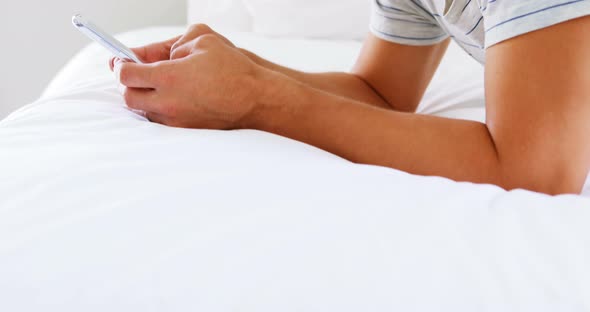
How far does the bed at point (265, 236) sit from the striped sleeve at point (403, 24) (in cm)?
44

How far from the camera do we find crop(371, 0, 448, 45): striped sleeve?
0.90 m

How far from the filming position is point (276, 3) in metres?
1.73

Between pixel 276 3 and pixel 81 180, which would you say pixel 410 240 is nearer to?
pixel 81 180

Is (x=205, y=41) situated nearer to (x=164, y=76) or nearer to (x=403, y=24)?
(x=164, y=76)

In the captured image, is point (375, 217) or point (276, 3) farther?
point (276, 3)

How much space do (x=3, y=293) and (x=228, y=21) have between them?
1620 millimetres

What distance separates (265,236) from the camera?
0.40 metres

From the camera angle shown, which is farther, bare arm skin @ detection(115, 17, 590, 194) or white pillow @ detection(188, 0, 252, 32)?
white pillow @ detection(188, 0, 252, 32)

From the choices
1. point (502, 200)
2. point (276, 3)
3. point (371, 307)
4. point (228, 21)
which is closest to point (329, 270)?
point (371, 307)

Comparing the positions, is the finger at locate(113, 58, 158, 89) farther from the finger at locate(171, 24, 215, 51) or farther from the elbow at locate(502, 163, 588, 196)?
the elbow at locate(502, 163, 588, 196)

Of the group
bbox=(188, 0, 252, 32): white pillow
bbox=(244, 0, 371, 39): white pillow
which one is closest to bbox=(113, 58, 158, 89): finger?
bbox=(244, 0, 371, 39): white pillow

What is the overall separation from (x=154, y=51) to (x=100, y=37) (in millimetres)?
108

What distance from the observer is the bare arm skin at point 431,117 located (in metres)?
0.53

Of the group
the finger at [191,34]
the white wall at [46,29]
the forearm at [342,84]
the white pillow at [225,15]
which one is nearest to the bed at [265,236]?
the finger at [191,34]
